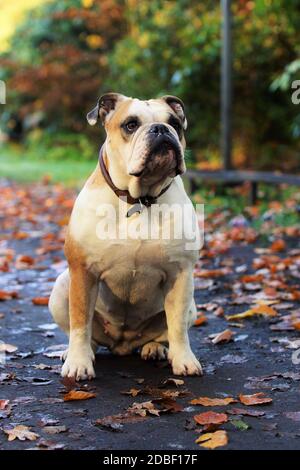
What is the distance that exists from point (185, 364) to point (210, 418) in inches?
27.7

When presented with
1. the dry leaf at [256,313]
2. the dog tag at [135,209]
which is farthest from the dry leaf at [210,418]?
the dry leaf at [256,313]

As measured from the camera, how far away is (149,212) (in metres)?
3.84

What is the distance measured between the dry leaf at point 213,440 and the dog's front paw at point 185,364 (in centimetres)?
85

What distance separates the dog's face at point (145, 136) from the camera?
3598 mm

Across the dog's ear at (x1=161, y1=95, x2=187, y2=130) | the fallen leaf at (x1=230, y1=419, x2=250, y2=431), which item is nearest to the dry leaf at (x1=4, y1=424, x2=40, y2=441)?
the fallen leaf at (x1=230, y1=419, x2=250, y2=431)

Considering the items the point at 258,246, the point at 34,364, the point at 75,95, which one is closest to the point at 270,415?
the point at 34,364

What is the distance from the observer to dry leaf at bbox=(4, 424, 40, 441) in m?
3.03

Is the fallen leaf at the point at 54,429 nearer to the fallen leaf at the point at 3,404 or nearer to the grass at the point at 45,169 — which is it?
the fallen leaf at the point at 3,404

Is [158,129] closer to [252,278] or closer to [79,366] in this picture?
[79,366]

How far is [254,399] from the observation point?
3.44 meters

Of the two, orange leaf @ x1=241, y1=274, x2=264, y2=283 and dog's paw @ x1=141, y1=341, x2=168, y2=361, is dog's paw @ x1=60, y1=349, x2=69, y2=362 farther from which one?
orange leaf @ x1=241, y1=274, x2=264, y2=283

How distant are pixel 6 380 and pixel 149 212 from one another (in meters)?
1.14

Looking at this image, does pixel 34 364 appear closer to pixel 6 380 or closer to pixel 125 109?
pixel 6 380

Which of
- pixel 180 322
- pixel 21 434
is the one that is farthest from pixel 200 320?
pixel 21 434
